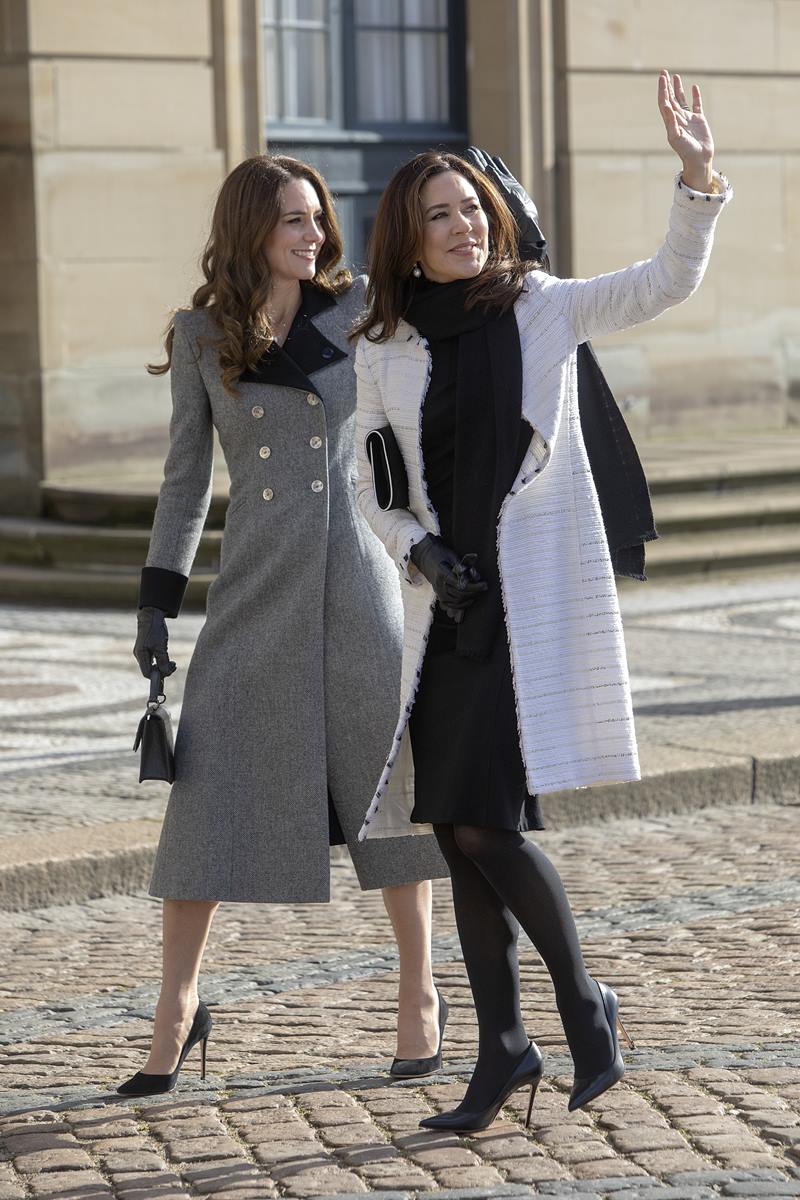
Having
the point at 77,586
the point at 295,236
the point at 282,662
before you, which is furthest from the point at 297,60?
the point at 282,662

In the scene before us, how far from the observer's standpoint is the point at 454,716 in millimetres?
4000

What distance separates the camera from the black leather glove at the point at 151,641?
4406 millimetres

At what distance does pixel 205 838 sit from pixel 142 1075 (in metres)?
0.47

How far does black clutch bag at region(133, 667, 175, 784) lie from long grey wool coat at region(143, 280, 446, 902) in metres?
0.04

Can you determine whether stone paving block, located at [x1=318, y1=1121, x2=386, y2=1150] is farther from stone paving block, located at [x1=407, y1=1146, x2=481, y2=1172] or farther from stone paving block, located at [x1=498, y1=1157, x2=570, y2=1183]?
stone paving block, located at [x1=498, y1=1157, x2=570, y2=1183]

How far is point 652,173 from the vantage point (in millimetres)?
14547

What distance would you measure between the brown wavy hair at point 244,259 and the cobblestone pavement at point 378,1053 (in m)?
1.42

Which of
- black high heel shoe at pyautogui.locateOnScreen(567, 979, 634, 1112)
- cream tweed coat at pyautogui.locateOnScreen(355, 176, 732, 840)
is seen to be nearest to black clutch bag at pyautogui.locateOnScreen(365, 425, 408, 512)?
cream tweed coat at pyautogui.locateOnScreen(355, 176, 732, 840)

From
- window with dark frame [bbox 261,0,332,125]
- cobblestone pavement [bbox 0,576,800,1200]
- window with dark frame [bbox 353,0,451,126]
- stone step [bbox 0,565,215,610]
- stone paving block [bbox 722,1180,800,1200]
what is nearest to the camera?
stone paving block [bbox 722,1180,800,1200]

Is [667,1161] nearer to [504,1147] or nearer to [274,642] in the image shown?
[504,1147]

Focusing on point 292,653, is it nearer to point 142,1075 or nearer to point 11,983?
point 142,1075

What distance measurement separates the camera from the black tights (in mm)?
3945

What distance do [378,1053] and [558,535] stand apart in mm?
1300

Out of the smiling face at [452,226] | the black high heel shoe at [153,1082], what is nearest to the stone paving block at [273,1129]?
the black high heel shoe at [153,1082]
